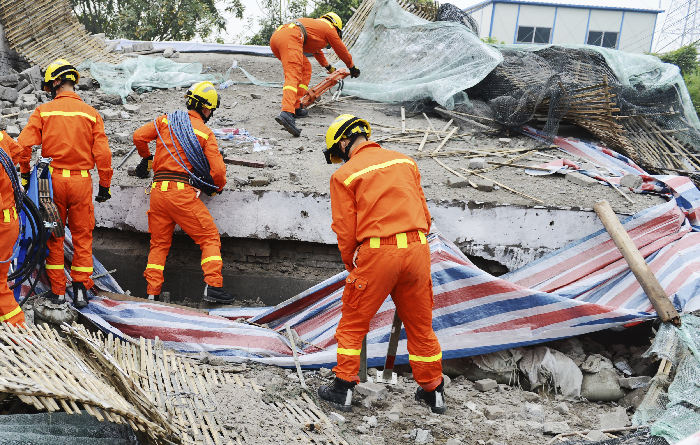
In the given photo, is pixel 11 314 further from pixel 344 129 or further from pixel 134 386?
pixel 344 129

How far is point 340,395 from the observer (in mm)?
3457

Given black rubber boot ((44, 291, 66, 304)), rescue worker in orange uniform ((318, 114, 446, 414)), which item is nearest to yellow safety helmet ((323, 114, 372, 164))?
rescue worker in orange uniform ((318, 114, 446, 414))

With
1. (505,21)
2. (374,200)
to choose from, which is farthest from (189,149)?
(505,21)

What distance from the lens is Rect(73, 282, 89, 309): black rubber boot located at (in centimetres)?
444

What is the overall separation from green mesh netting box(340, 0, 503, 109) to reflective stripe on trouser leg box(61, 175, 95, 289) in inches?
170

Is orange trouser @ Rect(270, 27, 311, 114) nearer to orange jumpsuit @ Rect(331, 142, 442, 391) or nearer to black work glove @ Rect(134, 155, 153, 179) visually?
black work glove @ Rect(134, 155, 153, 179)

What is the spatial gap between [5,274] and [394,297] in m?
2.57

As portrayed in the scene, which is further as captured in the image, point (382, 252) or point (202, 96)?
point (202, 96)

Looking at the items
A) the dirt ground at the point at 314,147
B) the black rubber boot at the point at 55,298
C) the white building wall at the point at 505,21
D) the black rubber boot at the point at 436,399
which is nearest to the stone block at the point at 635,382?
the black rubber boot at the point at 436,399

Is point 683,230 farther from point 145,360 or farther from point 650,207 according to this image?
point 145,360

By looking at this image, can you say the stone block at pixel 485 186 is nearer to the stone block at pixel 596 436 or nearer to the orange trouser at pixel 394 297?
the orange trouser at pixel 394 297

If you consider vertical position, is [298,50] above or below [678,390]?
Answer: above

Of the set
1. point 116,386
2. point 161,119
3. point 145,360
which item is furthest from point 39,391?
point 161,119

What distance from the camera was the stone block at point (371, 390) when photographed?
3.63m
